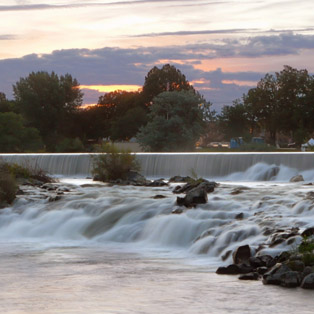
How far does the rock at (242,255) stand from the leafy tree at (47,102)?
79.4 metres

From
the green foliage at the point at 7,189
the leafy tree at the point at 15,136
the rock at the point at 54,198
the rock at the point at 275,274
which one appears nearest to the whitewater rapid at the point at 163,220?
the rock at the point at 54,198

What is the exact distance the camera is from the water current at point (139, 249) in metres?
12.9

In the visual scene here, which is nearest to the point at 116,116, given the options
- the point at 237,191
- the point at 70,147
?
the point at 70,147

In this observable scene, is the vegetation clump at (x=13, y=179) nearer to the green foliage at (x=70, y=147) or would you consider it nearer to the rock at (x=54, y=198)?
the rock at (x=54, y=198)

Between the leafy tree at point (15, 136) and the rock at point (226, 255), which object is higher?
the leafy tree at point (15, 136)

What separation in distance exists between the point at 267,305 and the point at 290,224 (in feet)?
20.6

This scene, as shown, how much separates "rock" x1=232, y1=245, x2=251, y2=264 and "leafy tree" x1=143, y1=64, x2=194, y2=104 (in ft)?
281

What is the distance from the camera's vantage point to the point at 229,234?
1820 cm

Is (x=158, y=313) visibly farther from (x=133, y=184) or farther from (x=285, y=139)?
(x=285, y=139)

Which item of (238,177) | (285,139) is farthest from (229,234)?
(285,139)

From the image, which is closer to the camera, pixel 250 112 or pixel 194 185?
pixel 194 185

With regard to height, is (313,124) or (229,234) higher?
(313,124)

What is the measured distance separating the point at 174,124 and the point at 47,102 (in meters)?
23.5

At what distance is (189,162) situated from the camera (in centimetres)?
4162
